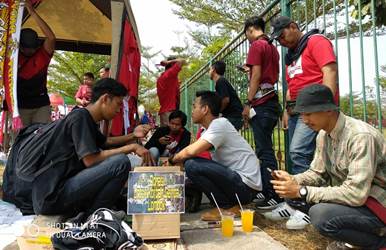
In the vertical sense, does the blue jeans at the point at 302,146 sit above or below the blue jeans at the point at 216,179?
above

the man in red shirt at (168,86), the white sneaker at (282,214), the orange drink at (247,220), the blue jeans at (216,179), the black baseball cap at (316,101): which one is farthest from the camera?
the man in red shirt at (168,86)

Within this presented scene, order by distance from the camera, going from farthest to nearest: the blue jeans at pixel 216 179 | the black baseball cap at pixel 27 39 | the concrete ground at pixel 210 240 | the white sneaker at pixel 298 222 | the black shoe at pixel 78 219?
the black baseball cap at pixel 27 39 < the blue jeans at pixel 216 179 < the white sneaker at pixel 298 222 < the black shoe at pixel 78 219 < the concrete ground at pixel 210 240

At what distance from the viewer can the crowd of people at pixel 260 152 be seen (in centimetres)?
201

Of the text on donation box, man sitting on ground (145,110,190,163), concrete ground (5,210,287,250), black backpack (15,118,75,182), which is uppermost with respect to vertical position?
man sitting on ground (145,110,190,163)

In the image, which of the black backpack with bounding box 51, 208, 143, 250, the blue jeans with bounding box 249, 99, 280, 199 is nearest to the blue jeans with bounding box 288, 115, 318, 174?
the blue jeans with bounding box 249, 99, 280, 199

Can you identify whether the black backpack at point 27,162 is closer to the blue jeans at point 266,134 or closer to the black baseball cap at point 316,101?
the black baseball cap at point 316,101

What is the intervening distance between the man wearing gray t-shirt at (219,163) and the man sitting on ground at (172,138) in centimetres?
120

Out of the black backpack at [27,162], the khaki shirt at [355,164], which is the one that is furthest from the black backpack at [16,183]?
the khaki shirt at [355,164]

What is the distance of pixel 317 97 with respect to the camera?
2.06m

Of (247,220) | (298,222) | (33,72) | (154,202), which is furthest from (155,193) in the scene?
(33,72)

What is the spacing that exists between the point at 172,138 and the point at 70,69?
16.2 meters

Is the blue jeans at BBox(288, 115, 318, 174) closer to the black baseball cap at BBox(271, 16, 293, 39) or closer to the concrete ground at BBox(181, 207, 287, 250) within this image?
the concrete ground at BBox(181, 207, 287, 250)

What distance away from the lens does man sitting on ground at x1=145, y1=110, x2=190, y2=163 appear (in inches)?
172

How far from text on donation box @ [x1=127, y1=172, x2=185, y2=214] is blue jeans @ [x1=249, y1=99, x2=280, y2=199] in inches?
51.1
